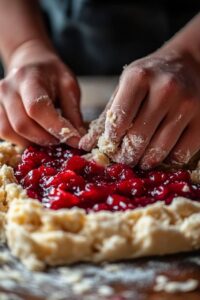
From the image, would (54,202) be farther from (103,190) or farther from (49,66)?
(49,66)

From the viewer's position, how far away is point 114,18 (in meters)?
2.77

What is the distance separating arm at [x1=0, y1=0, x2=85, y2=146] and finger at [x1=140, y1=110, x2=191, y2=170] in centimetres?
24

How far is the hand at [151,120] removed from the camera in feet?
5.77

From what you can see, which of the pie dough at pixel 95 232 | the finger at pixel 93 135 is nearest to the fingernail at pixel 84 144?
the finger at pixel 93 135

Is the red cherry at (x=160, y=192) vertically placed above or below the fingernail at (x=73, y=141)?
below

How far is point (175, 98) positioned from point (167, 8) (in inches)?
43.3

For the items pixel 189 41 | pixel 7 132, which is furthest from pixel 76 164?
pixel 189 41

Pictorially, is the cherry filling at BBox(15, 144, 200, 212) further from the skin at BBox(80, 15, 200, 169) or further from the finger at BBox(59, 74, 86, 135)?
the finger at BBox(59, 74, 86, 135)

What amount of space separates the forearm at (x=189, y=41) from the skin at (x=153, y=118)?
0.65 feet

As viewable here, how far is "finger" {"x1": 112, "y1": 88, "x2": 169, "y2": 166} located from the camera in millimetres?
1765

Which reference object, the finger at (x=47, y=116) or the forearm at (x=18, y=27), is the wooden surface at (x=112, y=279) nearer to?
the finger at (x=47, y=116)

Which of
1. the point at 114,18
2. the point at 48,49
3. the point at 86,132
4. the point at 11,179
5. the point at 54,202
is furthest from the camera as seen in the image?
the point at 114,18

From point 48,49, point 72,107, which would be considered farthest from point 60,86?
point 48,49

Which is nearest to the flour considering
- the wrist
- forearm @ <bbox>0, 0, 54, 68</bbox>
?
the wrist
